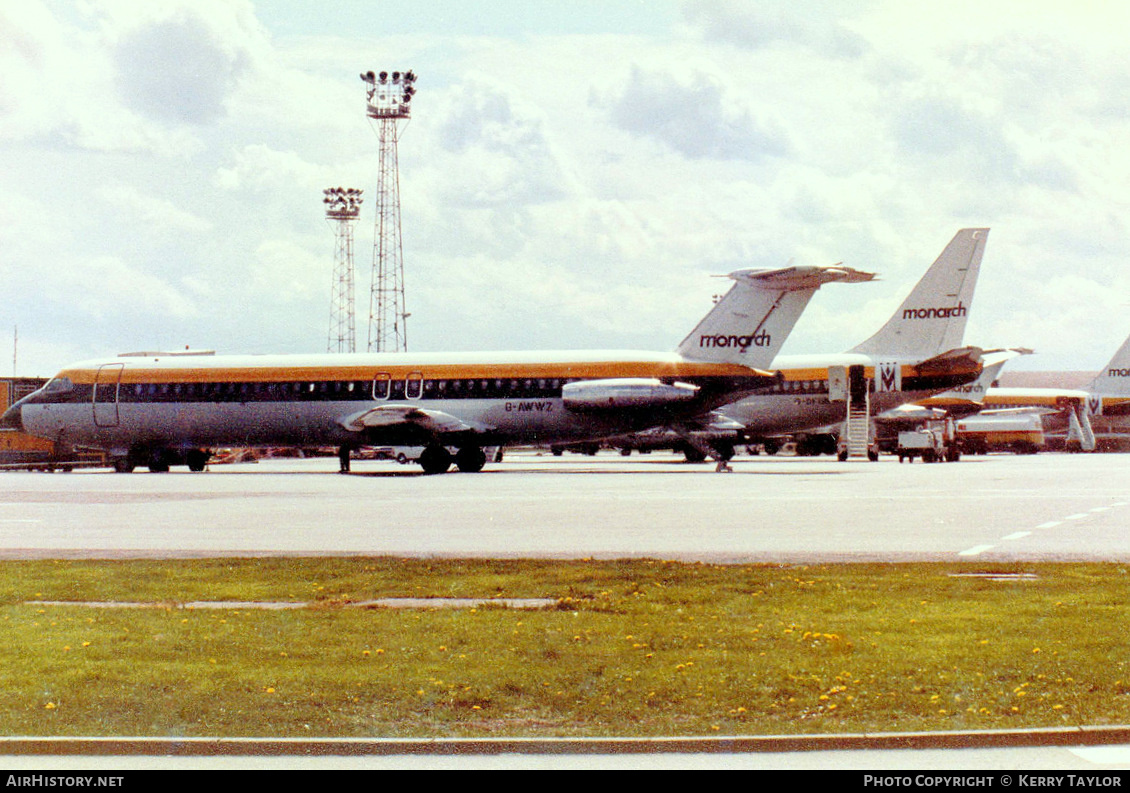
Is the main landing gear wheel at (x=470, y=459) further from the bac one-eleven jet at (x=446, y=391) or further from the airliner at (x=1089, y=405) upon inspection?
the airliner at (x=1089, y=405)

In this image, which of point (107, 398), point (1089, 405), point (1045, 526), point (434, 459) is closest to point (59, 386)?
point (107, 398)

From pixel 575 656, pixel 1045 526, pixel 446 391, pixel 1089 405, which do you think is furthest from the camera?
pixel 1089 405

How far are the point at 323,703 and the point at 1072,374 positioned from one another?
564 ft

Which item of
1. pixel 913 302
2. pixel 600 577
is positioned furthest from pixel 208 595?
pixel 913 302

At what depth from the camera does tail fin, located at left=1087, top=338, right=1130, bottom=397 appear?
103938 millimetres

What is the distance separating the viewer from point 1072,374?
547 feet

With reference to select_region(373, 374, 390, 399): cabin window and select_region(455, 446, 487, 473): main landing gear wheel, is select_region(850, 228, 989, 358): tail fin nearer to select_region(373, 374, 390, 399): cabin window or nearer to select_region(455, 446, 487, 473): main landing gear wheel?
select_region(455, 446, 487, 473): main landing gear wheel

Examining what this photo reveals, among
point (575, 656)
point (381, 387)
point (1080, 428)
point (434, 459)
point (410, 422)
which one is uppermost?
point (381, 387)

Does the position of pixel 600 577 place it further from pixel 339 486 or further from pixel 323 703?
pixel 339 486

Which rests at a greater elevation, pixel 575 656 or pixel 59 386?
pixel 59 386

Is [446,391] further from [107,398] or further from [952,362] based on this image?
[952,362]

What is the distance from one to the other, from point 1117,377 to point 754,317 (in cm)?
6588

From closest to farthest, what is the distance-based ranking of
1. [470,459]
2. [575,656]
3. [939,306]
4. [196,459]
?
[575,656] → [470,459] → [196,459] → [939,306]

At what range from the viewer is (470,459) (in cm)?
5222
